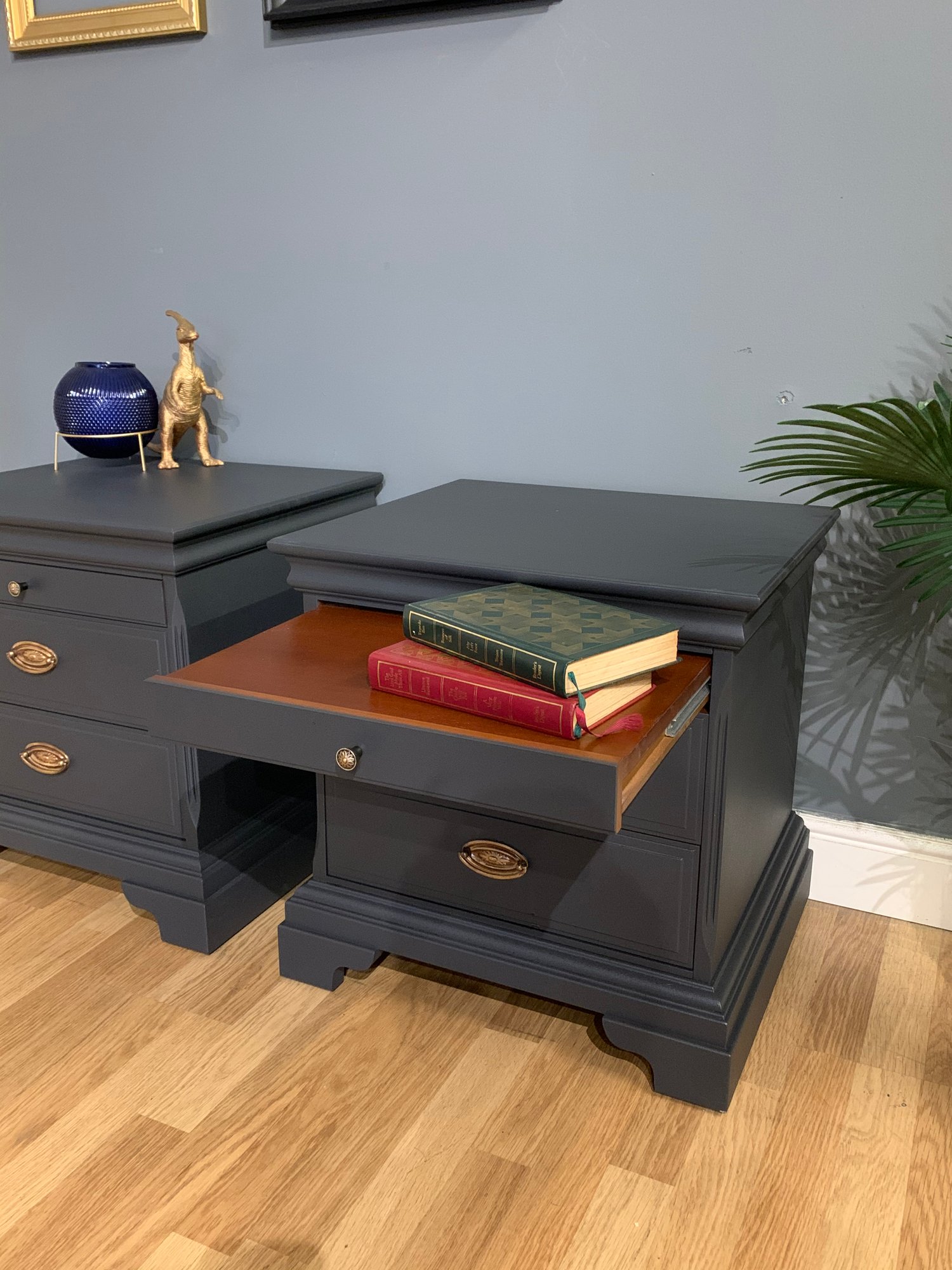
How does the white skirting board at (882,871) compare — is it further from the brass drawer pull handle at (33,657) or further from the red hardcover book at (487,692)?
the brass drawer pull handle at (33,657)

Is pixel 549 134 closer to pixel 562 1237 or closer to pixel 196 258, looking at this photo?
pixel 196 258

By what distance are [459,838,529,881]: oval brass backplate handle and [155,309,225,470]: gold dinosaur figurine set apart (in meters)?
0.90

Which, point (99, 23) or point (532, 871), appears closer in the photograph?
point (532, 871)

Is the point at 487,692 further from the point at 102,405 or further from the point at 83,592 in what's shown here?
the point at 102,405

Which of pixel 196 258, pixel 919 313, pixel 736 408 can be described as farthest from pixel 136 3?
pixel 919 313

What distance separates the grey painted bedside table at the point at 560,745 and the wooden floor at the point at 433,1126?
74 mm

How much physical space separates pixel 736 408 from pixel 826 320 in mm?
165

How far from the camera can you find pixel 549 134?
4.94 feet

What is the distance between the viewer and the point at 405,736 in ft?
2.90

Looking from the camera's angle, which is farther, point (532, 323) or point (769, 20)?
point (532, 323)

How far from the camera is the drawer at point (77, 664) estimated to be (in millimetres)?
1408

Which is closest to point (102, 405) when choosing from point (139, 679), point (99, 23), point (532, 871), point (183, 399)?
point (183, 399)

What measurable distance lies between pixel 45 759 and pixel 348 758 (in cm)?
83

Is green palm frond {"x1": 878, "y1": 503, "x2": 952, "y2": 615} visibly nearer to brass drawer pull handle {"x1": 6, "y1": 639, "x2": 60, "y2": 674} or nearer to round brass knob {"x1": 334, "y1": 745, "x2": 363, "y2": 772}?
round brass knob {"x1": 334, "y1": 745, "x2": 363, "y2": 772}
